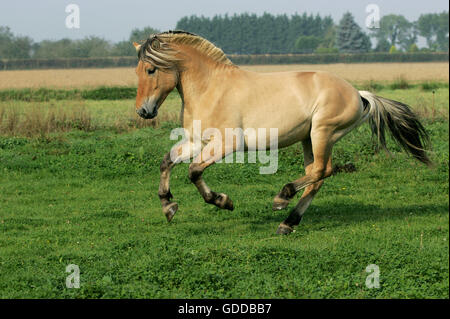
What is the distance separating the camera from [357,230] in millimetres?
7074

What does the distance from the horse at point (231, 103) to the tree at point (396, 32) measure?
291 feet

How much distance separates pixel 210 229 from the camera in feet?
24.1

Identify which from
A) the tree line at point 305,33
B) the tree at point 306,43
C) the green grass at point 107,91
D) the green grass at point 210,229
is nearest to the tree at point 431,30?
the tree line at point 305,33

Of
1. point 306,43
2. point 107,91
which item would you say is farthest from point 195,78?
point 306,43

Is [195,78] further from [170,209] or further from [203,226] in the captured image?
[203,226]

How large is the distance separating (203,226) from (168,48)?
223 cm

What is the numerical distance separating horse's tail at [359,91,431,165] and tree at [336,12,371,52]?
241 feet

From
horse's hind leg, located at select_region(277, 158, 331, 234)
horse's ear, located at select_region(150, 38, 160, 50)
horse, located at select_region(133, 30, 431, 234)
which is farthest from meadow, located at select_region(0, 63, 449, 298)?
horse's ear, located at select_region(150, 38, 160, 50)

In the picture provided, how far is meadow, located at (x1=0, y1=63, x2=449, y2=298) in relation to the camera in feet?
17.3

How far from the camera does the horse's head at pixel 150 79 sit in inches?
270

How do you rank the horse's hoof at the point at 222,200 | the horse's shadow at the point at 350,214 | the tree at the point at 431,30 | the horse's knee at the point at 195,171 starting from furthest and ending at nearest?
the tree at the point at 431,30
the horse's shadow at the point at 350,214
the horse's hoof at the point at 222,200
the horse's knee at the point at 195,171

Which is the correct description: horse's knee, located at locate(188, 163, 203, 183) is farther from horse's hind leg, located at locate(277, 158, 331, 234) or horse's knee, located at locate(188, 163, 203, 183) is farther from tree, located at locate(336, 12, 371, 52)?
tree, located at locate(336, 12, 371, 52)

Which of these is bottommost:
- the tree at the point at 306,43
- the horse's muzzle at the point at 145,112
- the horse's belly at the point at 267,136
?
the horse's belly at the point at 267,136

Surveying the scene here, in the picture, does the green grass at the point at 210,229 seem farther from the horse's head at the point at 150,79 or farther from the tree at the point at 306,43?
the tree at the point at 306,43
